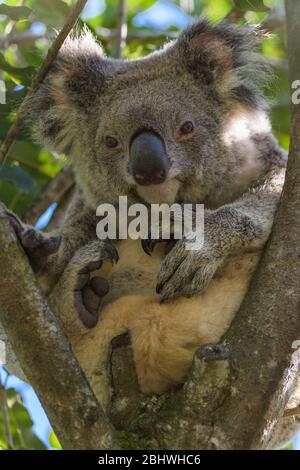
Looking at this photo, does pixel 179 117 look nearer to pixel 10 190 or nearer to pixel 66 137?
pixel 66 137

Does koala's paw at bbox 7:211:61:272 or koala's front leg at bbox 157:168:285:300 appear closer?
koala's front leg at bbox 157:168:285:300

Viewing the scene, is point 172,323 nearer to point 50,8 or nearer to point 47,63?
point 47,63

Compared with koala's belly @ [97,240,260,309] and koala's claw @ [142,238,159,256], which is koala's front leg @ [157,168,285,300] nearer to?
koala's belly @ [97,240,260,309]

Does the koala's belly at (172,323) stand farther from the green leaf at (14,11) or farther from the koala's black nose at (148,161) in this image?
the green leaf at (14,11)

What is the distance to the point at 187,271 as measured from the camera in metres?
3.28

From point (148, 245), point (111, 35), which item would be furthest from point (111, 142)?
point (111, 35)

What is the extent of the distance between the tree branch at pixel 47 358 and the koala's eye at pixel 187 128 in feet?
4.47

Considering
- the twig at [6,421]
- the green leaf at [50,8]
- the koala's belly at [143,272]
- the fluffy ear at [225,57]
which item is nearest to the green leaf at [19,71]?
the green leaf at [50,8]

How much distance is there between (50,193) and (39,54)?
38.7 inches

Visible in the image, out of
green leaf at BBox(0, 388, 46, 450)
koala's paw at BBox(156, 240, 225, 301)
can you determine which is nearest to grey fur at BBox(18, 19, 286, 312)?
koala's paw at BBox(156, 240, 225, 301)

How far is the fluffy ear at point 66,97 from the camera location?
443 centimetres

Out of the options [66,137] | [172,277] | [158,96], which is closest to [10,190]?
[66,137]

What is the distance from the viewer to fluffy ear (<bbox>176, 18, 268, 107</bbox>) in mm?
4270

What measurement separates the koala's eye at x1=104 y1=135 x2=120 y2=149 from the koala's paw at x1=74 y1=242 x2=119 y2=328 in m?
0.62
